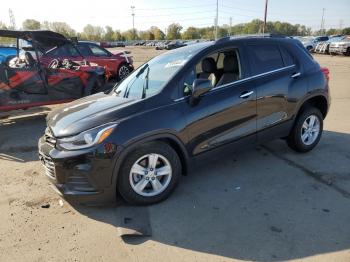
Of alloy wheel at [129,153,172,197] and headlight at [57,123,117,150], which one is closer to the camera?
headlight at [57,123,117,150]

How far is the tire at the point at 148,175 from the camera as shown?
151 inches

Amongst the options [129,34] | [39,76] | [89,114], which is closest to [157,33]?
[129,34]

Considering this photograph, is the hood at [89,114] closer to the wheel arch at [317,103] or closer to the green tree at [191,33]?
the wheel arch at [317,103]

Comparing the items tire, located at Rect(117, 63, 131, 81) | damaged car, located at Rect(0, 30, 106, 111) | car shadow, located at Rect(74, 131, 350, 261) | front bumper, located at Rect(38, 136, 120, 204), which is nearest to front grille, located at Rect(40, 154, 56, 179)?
front bumper, located at Rect(38, 136, 120, 204)

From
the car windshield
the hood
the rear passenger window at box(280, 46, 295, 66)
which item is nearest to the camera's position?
the hood

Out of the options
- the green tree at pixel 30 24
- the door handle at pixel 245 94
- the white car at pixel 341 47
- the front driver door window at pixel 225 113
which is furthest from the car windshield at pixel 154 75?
the green tree at pixel 30 24

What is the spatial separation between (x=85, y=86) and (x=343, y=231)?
6.83 meters

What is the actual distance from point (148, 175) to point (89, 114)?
3.21 ft

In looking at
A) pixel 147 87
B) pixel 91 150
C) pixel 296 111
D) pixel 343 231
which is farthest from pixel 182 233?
pixel 296 111

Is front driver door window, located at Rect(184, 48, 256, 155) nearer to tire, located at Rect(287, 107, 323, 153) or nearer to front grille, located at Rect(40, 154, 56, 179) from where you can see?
tire, located at Rect(287, 107, 323, 153)

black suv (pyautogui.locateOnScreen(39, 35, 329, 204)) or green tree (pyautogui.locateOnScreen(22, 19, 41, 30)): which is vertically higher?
green tree (pyautogui.locateOnScreen(22, 19, 41, 30))

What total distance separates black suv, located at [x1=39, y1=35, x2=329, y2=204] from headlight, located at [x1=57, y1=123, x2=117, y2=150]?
0.04 ft

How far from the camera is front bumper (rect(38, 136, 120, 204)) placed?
3.66 meters

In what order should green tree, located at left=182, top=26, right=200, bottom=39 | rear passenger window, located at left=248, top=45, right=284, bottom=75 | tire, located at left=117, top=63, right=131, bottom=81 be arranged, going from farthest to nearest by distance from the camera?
green tree, located at left=182, top=26, right=200, bottom=39, tire, located at left=117, top=63, right=131, bottom=81, rear passenger window, located at left=248, top=45, right=284, bottom=75
